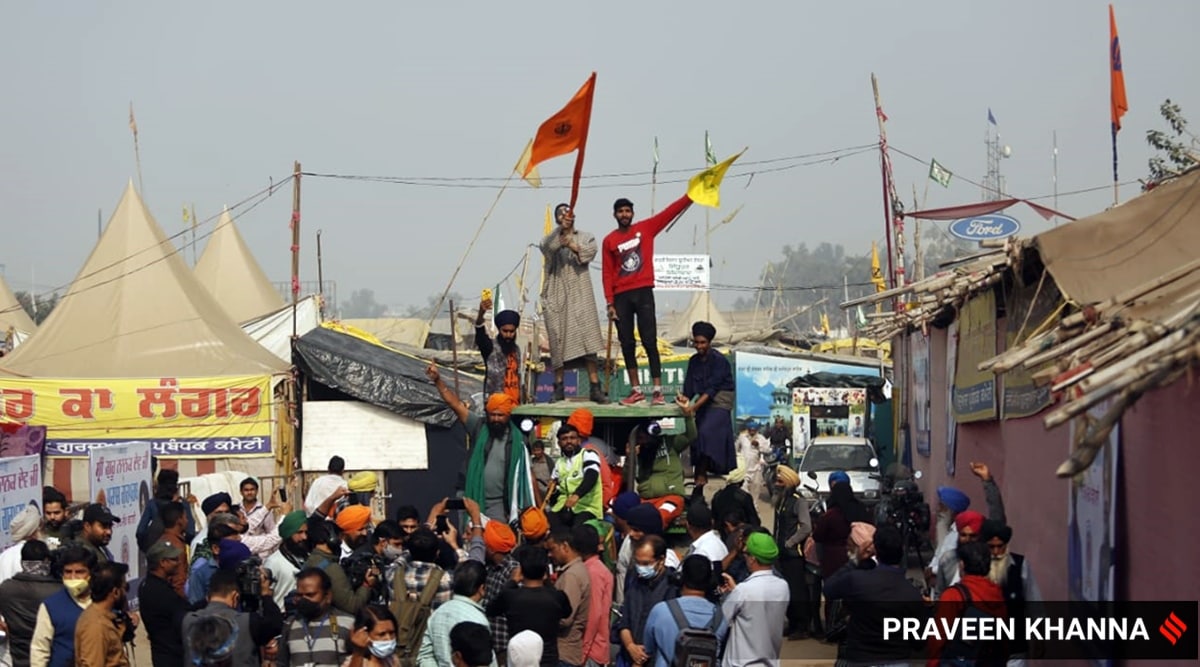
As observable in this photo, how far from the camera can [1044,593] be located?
9133mm

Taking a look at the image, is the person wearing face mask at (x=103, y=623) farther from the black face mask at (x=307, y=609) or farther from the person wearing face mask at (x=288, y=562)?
the black face mask at (x=307, y=609)

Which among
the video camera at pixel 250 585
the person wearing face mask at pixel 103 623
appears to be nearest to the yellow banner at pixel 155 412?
the video camera at pixel 250 585

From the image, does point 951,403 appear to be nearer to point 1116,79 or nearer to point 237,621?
point 1116,79

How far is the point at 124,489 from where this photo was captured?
12570 millimetres

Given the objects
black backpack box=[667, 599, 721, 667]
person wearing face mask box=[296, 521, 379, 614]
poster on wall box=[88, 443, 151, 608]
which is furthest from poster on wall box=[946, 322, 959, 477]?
person wearing face mask box=[296, 521, 379, 614]

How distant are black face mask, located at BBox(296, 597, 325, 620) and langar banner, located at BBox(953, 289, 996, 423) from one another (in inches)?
260

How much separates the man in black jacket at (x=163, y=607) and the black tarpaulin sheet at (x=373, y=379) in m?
12.0

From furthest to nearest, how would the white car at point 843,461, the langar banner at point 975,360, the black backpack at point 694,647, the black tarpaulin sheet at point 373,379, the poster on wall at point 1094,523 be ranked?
the white car at point 843,461 < the black tarpaulin sheet at point 373,379 < the langar banner at point 975,360 < the poster on wall at point 1094,523 < the black backpack at point 694,647

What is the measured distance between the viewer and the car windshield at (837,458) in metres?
21.3

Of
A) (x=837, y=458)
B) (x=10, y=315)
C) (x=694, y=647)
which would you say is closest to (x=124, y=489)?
(x=694, y=647)

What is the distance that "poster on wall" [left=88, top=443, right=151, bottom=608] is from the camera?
12016mm

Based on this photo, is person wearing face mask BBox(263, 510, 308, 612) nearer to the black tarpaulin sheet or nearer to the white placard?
the black tarpaulin sheet

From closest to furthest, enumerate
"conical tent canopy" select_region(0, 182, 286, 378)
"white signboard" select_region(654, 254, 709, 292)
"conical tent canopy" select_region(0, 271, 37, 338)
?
"conical tent canopy" select_region(0, 182, 286, 378) < "conical tent canopy" select_region(0, 271, 37, 338) < "white signboard" select_region(654, 254, 709, 292)

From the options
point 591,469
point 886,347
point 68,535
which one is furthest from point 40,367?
point 886,347
